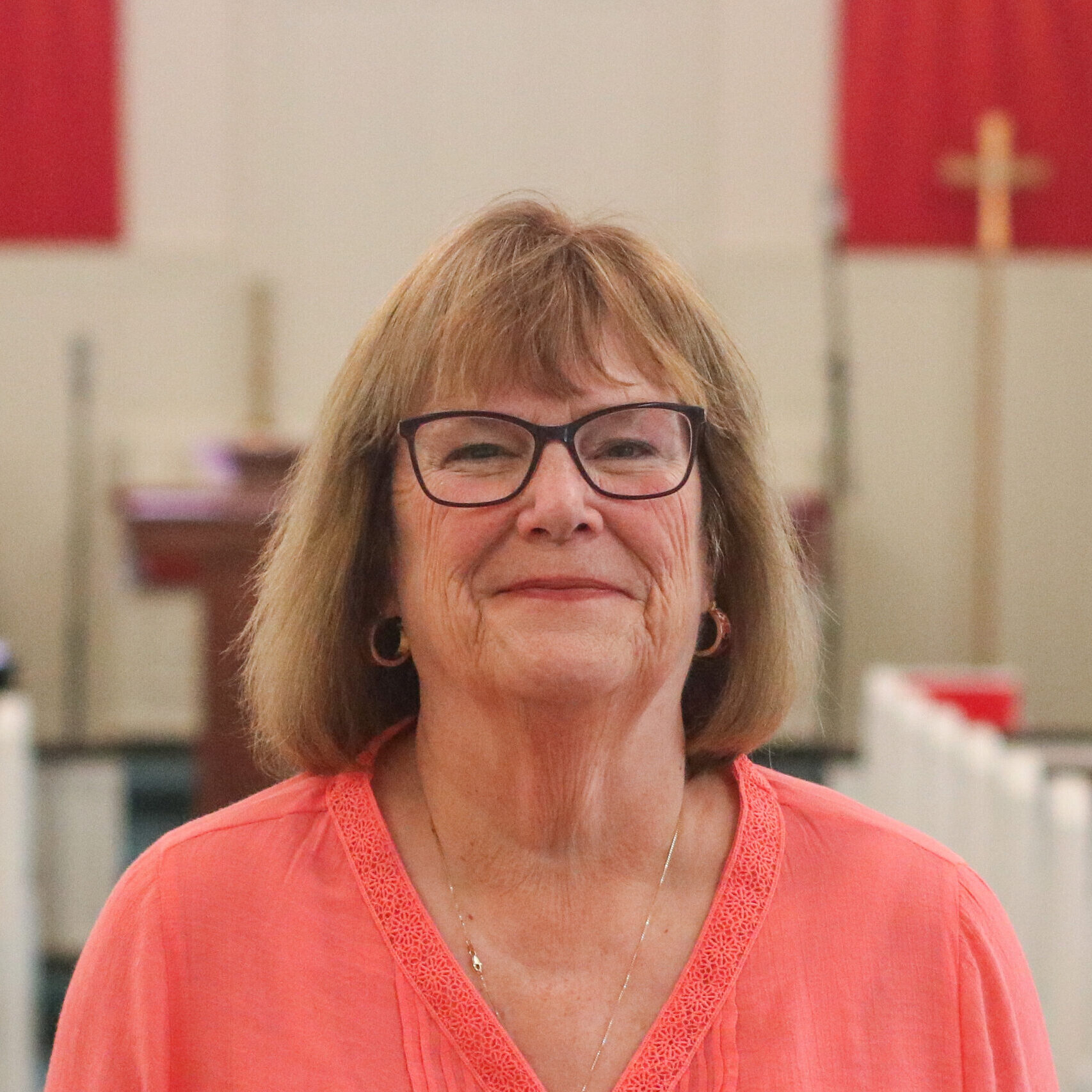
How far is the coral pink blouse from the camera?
1.40 meters

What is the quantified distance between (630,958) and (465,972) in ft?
0.48

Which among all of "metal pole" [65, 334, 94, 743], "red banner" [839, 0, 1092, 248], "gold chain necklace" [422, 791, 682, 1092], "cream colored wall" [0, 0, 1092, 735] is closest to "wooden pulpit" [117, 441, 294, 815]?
"metal pole" [65, 334, 94, 743]

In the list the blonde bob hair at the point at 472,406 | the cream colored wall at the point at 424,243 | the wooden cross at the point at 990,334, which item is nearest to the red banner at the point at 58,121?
the cream colored wall at the point at 424,243

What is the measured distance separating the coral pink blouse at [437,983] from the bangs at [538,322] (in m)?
0.43

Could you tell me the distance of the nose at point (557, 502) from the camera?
54.0 inches

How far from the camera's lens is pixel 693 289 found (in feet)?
4.90

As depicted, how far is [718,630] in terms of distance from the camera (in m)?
1.61

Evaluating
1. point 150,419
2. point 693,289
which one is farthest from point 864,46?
point 693,289

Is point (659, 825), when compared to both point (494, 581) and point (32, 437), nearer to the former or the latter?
point (494, 581)

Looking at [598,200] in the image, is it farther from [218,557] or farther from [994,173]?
[218,557]

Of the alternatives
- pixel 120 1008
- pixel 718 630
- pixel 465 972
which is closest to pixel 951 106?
pixel 718 630

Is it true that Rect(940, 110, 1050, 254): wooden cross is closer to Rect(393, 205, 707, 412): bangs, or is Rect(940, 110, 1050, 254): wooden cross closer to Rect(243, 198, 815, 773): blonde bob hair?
Rect(243, 198, 815, 773): blonde bob hair

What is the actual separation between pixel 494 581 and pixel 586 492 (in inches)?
4.3

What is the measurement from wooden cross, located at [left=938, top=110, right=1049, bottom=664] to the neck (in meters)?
6.18
